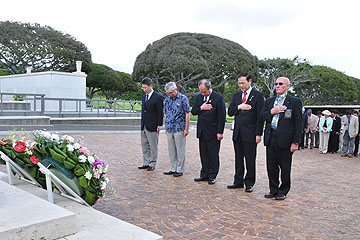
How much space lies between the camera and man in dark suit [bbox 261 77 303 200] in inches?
200

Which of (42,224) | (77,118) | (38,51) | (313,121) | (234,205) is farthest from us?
(38,51)

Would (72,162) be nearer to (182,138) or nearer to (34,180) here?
(34,180)

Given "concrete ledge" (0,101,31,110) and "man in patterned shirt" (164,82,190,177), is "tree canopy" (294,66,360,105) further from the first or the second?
"man in patterned shirt" (164,82,190,177)

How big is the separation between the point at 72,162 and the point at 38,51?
3360 centimetres

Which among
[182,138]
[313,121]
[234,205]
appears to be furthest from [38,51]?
[234,205]

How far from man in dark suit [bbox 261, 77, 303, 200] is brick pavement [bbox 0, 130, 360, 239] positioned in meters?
0.36

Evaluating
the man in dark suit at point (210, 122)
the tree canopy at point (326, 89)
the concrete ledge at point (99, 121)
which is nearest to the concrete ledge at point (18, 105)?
the concrete ledge at point (99, 121)

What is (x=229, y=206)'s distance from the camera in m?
4.78

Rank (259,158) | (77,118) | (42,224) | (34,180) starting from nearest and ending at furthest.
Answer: (42,224)
(34,180)
(259,158)
(77,118)

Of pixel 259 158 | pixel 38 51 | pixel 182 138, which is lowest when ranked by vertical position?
pixel 259 158

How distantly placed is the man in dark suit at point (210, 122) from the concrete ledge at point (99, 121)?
12515 millimetres

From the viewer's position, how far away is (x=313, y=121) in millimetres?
14352

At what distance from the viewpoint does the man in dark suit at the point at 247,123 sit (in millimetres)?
5551

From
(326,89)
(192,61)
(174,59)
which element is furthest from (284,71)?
(174,59)
